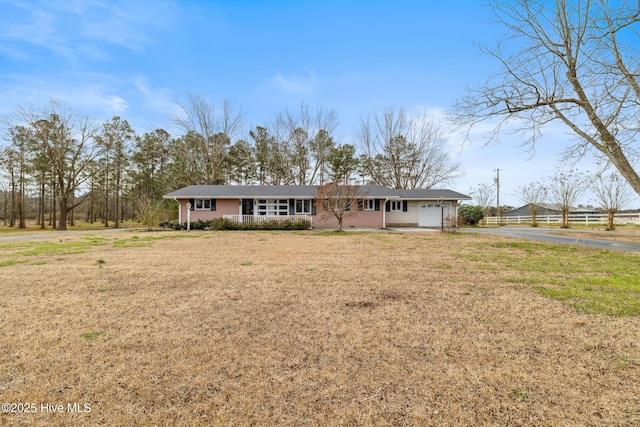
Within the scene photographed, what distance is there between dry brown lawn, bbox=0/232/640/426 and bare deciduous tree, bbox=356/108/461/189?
2922 cm

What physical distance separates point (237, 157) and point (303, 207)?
16131 millimetres

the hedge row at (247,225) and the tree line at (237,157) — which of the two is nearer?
the hedge row at (247,225)

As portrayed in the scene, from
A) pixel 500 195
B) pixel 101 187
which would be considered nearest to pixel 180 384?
pixel 101 187

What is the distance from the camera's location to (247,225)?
2023 centimetres

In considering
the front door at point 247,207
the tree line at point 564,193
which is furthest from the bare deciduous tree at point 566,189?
the front door at point 247,207

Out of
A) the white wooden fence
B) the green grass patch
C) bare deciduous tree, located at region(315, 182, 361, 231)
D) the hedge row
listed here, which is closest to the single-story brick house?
the hedge row

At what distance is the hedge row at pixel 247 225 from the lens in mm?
20250

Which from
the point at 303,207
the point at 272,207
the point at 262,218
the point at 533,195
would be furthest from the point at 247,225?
the point at 533,195

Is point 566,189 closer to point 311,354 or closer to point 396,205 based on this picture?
point 396,205

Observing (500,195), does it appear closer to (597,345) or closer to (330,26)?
(330,26)

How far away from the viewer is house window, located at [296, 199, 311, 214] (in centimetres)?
A: 2245

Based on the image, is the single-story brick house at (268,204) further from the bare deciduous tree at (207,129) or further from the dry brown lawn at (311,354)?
the dry brown lawn at (311,354)

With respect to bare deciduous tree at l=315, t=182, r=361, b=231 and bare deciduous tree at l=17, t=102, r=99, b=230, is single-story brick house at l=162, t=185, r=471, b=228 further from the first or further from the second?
bare deciduous tree at l=17, t=102, r=99, b=230

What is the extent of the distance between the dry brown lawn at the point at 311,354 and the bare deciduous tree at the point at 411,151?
29.2 metres
